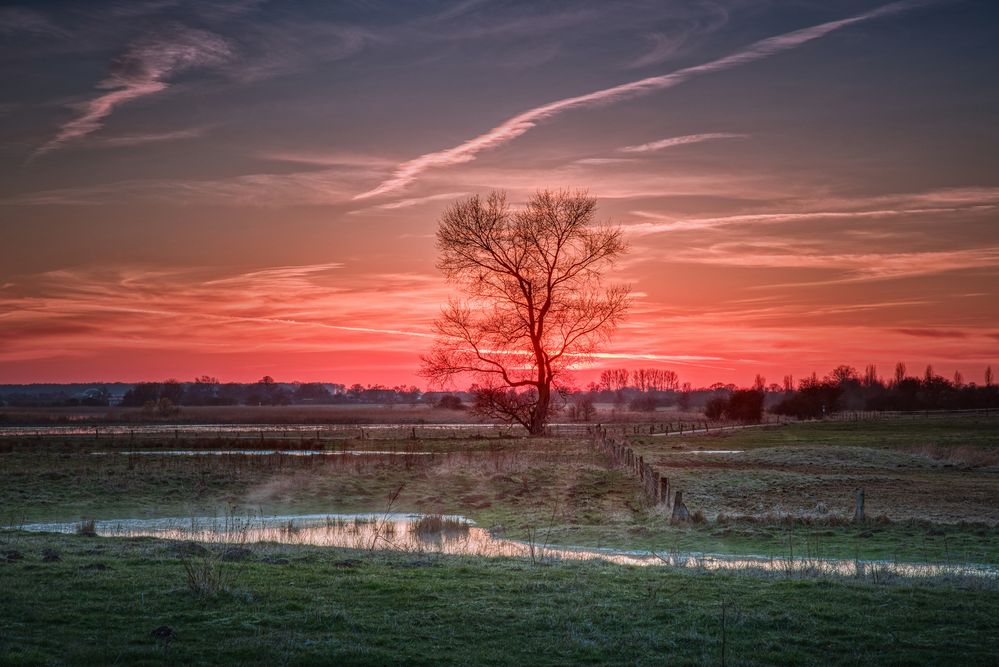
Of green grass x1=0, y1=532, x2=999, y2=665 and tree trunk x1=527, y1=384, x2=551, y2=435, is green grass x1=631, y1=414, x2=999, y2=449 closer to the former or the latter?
tree trunk x1=527, y1=384, x2=551, y2=435

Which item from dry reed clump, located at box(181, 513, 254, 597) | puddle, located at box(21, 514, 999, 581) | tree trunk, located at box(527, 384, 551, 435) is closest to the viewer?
dry reed clump, located at box(181, 513, 254, 597)

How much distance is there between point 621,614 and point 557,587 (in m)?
2.21

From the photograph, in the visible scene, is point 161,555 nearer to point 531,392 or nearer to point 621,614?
point 621,614

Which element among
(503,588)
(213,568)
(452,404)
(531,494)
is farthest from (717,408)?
(213,568)

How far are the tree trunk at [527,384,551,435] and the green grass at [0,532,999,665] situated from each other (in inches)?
1448

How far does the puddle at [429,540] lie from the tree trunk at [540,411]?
22.7 meters

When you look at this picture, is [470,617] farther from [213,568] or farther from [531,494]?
[531,494]

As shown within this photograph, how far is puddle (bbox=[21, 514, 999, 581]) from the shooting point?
17564 mm

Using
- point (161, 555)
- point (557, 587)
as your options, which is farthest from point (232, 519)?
point (557, 587)

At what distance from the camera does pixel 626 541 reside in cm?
2381

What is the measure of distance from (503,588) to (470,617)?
7.01 feet

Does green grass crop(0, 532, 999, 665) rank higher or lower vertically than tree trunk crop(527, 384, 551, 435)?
lower

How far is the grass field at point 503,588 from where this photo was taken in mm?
10219

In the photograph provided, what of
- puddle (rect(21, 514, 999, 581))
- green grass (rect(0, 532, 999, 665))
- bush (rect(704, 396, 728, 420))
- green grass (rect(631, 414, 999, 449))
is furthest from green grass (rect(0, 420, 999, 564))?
bush (rect(704, 396, 728, 420))
